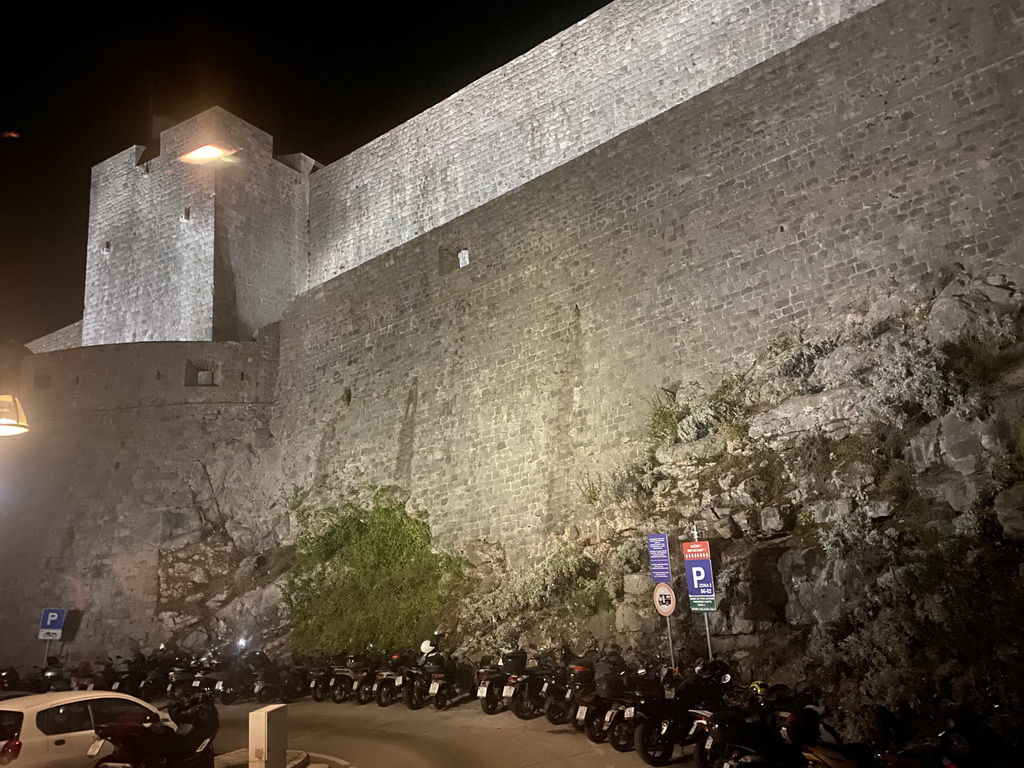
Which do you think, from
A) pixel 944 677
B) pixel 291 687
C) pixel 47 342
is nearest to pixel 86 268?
pixel 47 342

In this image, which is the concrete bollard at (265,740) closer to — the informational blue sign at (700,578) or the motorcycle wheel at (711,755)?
the motorcycle wheel at (711,755)

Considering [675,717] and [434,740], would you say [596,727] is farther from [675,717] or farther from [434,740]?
[434,740]

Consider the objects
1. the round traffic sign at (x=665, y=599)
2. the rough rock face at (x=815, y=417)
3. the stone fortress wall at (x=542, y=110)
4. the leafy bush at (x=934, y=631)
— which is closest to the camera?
the leafy bush at (x=934, y=631)

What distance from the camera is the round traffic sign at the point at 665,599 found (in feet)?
26.8

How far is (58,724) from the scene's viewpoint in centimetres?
641

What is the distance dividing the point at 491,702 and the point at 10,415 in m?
5.94

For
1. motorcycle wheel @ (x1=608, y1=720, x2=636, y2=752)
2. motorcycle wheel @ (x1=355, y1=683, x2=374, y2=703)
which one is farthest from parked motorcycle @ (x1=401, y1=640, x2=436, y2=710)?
motorcycle wheel @ (x1=608, y1=720, x2=636, y2=752)

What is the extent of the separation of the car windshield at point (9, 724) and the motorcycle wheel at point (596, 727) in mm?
4709

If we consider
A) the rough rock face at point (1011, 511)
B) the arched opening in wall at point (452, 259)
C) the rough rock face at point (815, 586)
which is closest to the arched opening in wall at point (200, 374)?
the arched opening in wall at point (452, 259)

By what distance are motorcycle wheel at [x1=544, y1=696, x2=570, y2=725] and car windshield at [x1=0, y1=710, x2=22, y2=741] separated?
→ 471cm

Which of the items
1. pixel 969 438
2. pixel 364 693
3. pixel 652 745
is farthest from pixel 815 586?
pixel 364 693

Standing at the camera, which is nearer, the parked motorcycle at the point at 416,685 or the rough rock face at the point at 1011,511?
the rough rock face at the point at 1011,511

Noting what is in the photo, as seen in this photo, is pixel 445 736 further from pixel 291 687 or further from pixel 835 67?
pixel 835 67

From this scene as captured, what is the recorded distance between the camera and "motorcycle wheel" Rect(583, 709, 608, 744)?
7.14 metres
